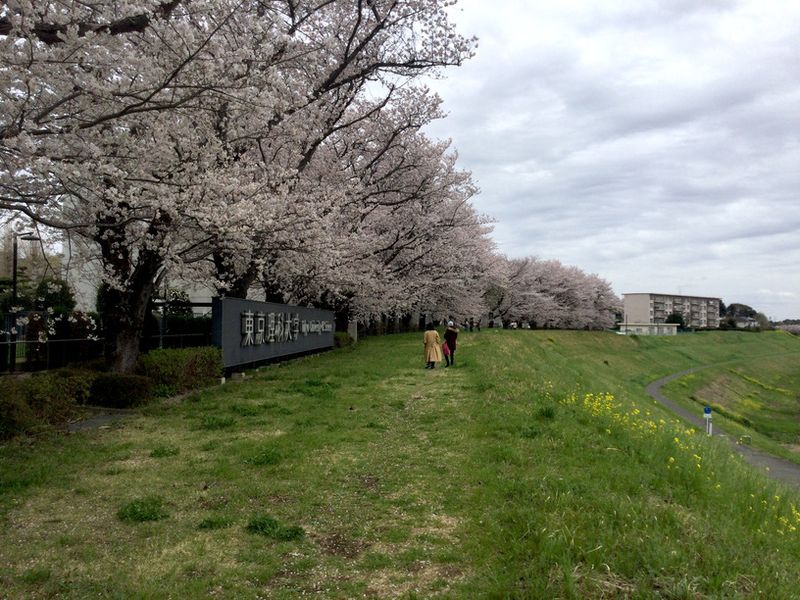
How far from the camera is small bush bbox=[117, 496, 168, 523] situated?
210 inches

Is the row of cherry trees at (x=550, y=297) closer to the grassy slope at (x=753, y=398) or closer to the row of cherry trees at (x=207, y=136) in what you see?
the grassy slope at (x=753, y=398)

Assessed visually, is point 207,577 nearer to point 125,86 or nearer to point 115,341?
point 125,86

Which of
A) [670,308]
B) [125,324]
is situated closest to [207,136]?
[125,324]

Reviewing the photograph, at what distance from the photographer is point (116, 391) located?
36.6 ft

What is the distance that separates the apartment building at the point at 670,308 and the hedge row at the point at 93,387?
12022cm

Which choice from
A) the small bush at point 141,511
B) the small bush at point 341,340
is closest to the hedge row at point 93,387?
the small bush at point 141,511

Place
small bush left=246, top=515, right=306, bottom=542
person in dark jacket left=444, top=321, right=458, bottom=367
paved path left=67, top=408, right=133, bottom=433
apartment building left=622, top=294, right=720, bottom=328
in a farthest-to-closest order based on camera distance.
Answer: apartment building left=622, top=294, right=720, bottom=328 → person in dark jacket left=444, top=321, right=458, bottom=367 → paved path left=67, top=408, right=133, bottom=433 → small bush left=246, top=515, right=306, bottom=542

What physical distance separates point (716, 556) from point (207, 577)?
3.45m

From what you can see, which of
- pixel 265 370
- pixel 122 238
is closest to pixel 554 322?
pixel 265 370

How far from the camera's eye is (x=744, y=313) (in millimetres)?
156875

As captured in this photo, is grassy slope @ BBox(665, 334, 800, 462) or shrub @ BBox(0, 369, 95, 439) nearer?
shrub @ BBox(0, 369, 95, 439)

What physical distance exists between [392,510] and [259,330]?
502 inches

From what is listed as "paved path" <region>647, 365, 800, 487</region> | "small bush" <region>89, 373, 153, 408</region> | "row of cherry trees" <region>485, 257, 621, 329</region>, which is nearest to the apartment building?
"row of cherry trees" <region>485, 257, 621, 329</region>

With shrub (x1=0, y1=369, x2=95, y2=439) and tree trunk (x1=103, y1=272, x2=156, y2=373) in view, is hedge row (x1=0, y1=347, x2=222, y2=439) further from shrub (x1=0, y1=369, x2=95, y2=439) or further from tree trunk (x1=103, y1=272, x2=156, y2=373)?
tree trunk (x1=103, y1=272, x2=156, y2=373)
